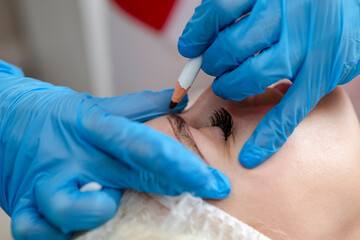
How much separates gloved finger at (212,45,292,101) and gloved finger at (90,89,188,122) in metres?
0.20

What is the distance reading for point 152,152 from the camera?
0.62 m

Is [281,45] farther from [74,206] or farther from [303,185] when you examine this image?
[74,206]

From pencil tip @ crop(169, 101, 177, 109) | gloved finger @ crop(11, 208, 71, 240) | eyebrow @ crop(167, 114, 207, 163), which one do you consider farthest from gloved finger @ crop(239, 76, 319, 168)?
gloved finger @ crop(11, 208, 71, 240)

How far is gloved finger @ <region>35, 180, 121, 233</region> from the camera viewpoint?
65 centimetres

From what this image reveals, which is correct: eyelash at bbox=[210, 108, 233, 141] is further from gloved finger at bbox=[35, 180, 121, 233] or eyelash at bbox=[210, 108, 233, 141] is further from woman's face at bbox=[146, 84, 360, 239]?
gloved finger at bbox=[35, 180, 121, 233]

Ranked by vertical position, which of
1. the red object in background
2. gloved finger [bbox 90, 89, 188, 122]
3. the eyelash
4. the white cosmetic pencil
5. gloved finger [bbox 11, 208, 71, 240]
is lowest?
gloved finger [bbox 11, 208, 71, 240]

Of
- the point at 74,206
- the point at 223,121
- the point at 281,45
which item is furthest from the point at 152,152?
the point at 281,45

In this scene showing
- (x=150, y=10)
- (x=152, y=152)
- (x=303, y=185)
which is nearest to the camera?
(x=152, y=152)

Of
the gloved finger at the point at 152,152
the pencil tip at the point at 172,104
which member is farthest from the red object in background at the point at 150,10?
the gloved finger at the point at 152,152

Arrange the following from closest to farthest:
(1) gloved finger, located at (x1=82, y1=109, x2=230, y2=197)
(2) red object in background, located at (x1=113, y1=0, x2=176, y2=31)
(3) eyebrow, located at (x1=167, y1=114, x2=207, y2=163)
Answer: (1) gloved finger, located at (x1=82, y1=109, x2=230, y2=197)
(3) eyebrow, located at (x1=167, y1=114, x2=207, y2=163)
(2) red object in background, located at (x1=113, y1=0, x2=176, y2=31)

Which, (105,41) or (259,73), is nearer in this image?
(259,73)

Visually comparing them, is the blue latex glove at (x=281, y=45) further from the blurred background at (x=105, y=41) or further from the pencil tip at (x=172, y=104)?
the blurred background at (x=105, y=41)

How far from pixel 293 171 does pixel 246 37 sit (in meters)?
0.36

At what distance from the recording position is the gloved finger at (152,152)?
24.5 inches
